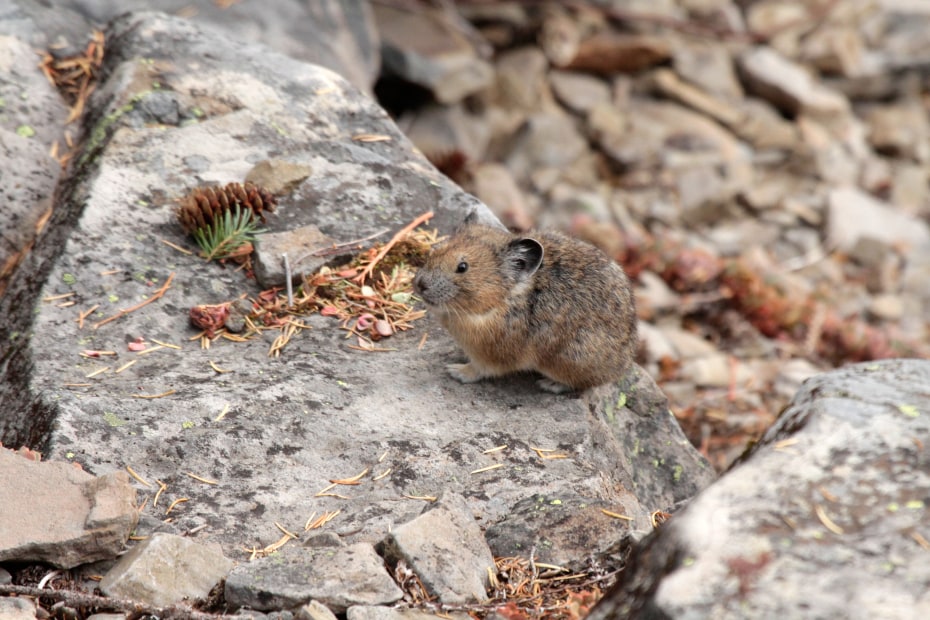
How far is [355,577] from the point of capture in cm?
413

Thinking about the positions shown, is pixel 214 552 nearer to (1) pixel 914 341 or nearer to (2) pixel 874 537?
(2) pixel 874 537

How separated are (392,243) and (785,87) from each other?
11.5m

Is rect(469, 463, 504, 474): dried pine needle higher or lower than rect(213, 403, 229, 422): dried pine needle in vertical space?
higher

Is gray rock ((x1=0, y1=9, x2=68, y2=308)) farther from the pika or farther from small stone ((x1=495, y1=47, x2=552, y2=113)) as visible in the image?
small stone ((x1=495, y1=47, x2=552, y2=113))

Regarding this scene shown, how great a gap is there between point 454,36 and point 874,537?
38.7 ft

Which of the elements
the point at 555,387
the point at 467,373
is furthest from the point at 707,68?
the point at 467,373

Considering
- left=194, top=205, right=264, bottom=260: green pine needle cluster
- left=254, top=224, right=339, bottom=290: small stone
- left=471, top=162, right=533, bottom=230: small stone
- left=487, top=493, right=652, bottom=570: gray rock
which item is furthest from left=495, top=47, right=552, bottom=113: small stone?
left=487, top=493, right=652, bottom=570: gray rock

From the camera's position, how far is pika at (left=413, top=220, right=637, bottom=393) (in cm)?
600

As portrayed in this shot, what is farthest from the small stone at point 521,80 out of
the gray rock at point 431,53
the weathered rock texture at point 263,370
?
the weathered rock texture at point 263,370

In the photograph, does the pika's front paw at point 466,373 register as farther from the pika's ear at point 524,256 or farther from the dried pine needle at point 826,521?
the dried pine needle at point 826,521

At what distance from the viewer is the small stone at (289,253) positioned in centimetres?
633

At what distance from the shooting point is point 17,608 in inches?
155

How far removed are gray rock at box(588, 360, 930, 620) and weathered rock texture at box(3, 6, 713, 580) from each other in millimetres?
863

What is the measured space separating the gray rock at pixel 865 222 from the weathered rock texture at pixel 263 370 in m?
9.09
